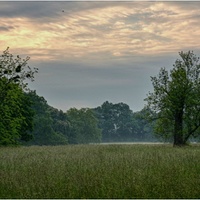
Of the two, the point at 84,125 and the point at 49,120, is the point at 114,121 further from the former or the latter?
the point at 49,120

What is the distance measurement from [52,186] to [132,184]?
2.35 meters

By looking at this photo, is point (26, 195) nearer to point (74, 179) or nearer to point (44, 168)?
point (74, 179)

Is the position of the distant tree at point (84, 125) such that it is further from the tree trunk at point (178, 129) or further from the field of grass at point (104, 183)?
the field of grass at point (104, 183)

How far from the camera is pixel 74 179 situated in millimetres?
12555

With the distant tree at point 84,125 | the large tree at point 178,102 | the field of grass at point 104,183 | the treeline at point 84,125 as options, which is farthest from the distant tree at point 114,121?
the field of grass at point 104,183

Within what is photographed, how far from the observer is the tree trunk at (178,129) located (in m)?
41.4

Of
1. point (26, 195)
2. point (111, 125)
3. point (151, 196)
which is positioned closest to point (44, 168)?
point (26, 195)

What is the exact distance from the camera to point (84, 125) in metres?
129

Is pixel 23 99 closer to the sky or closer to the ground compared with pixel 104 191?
closer to the sky

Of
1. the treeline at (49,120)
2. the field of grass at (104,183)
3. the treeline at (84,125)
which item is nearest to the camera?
the field of grass at (104,183)

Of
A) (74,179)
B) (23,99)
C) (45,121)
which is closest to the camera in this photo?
(74,179)

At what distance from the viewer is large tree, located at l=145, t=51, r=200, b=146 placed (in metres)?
41.3

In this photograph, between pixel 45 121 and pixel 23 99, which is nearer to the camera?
pixel 23 99

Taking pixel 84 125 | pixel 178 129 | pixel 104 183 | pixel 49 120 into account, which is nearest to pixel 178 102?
pixel 178 129
